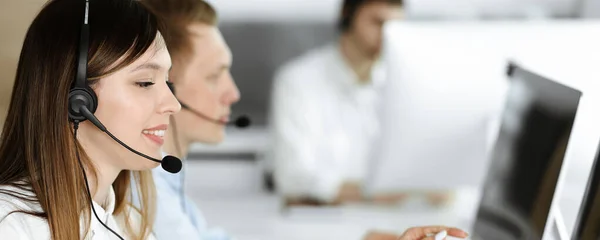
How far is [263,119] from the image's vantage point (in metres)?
3.11

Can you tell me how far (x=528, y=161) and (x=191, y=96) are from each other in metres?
0.56

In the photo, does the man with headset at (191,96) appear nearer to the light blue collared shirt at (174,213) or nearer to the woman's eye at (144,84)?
the light blue collared shirt at (174,213)

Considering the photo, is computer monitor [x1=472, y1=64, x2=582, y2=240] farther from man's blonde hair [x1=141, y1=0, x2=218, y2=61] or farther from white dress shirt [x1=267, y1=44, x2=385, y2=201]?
white dress shirt [x1=267, y1=44, x2=385, y2=201]

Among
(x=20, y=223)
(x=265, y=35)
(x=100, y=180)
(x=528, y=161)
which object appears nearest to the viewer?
(x=20, y=223)

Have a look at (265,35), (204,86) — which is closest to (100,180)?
(204,86)

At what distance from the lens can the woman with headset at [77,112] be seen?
0.83 metres

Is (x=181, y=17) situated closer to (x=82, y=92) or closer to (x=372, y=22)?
(x=82, y=92)

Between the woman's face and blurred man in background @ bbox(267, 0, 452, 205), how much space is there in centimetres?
136

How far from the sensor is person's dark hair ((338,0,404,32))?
8.30ft

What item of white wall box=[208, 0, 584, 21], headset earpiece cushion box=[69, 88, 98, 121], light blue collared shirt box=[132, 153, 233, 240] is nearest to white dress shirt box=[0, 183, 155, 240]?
headset earpiece cushion box=[69, 88, 98, 121]

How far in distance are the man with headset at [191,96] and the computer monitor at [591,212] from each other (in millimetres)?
586

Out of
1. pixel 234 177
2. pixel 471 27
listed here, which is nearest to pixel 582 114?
pixel 471 27

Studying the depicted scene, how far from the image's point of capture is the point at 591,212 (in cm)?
88

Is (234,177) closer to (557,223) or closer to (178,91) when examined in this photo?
(178,91)
